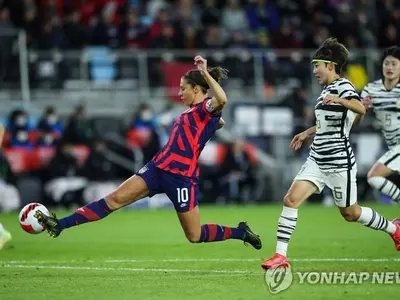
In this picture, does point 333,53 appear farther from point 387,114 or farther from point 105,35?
point 105,35

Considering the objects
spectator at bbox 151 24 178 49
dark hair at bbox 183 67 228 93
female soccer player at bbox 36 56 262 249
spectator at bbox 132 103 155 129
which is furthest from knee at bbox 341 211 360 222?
spectator at bbox 151 24 178 49

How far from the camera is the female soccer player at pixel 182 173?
10.6 m

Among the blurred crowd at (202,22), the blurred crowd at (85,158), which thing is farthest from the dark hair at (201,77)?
the blurred crowd at (202,22)

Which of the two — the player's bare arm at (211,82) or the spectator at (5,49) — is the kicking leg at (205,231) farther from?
the spectator at (5,49)

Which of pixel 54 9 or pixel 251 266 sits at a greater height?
pixel 54 9

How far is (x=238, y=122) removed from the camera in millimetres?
24453

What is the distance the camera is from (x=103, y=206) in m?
10.8

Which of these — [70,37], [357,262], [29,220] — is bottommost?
[357,262]

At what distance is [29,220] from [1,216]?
9286 millimetres

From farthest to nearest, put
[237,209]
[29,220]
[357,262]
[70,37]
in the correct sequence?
[70,37], [237,209], [357,262], [29,220]

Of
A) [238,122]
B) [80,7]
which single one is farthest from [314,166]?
[80,7]

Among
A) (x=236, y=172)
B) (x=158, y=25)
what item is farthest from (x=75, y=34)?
(x=236, y=172)

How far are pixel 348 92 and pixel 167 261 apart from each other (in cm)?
333

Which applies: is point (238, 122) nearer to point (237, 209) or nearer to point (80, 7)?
point (237, 209)
